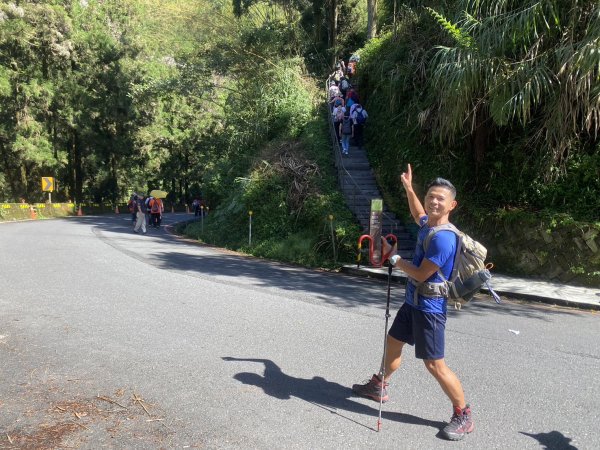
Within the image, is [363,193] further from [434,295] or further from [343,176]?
[434,295]

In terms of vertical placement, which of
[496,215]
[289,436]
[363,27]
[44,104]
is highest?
[363,27]

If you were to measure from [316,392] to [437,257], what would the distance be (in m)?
1.70

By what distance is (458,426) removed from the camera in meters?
3.49

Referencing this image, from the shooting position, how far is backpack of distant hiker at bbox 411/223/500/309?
339 centimetres

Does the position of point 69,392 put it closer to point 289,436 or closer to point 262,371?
point 262,371

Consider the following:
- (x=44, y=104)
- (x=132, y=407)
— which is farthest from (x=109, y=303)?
(x=44, y=104)

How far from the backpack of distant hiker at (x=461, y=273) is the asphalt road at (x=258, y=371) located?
1054mm

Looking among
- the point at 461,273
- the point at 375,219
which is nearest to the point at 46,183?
the point at 375,219

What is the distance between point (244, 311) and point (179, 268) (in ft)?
13.5

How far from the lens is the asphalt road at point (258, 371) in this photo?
352 centimetres

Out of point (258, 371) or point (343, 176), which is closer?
point (258, 371)

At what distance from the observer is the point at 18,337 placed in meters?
5.49

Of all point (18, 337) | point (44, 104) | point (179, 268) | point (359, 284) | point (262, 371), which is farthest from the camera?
point (44, 104)

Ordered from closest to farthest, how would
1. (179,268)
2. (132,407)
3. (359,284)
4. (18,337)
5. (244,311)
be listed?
(132,407)
(18,337)
(244,311)
(359,284)
(179,268)
